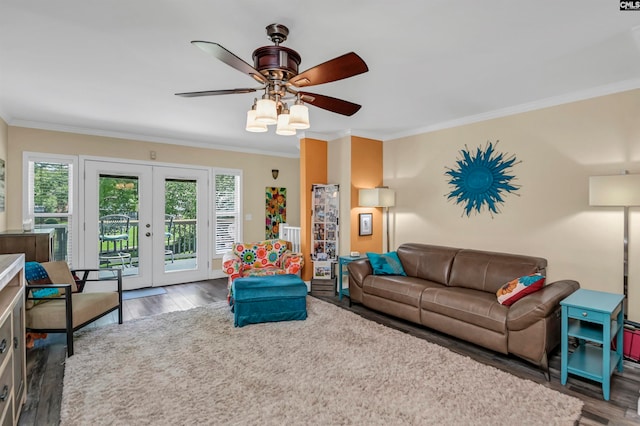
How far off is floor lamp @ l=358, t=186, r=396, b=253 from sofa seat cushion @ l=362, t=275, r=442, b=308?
1.13m

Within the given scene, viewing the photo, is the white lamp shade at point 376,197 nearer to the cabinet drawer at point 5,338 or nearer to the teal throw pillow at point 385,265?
the teal throw pillow at point 385,265

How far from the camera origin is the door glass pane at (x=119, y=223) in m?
4.93

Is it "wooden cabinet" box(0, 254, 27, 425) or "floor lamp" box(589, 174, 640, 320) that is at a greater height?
"floor lamp" box(589, 174, 640, 320)

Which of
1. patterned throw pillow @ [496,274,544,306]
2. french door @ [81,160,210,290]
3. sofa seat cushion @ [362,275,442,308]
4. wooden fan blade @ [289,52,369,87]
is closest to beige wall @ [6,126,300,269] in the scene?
french door @ [81,160,210,290]

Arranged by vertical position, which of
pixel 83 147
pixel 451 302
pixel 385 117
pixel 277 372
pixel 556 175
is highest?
pixel 385 117

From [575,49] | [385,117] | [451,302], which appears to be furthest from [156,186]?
[575,49]

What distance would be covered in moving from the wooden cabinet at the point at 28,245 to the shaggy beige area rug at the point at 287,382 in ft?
3.46

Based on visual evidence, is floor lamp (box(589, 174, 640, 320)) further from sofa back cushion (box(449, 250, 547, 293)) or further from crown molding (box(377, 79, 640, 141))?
crown molding (box(377, 79, 640, 141))

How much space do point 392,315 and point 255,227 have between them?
347 cm

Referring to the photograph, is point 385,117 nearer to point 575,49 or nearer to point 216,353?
point 575,49

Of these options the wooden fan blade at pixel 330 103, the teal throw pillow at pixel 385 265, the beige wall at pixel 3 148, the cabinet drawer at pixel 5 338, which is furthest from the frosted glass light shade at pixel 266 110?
the beige wall at pixel 3 148

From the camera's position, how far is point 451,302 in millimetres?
3234

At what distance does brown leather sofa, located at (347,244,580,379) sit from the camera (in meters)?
2.67

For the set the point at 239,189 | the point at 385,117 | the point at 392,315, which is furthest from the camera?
the point at 239,189
